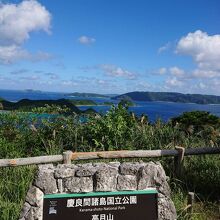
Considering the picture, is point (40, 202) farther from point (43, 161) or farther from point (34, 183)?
point (43, 161)

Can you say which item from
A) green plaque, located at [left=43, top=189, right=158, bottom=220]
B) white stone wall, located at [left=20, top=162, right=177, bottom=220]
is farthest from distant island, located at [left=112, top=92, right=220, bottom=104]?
green plaque, located at [left=43, top=189, right=158, bottom=220]

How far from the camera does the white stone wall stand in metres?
4.62

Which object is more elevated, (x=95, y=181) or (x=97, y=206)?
(x=95, y=181)

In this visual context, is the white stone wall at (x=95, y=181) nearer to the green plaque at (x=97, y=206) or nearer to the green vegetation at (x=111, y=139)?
the green plaque at (x=97, y=206)

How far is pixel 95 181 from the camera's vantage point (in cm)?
469

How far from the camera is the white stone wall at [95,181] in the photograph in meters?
4.62

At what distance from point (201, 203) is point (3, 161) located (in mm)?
3445

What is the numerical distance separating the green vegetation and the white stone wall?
259cm

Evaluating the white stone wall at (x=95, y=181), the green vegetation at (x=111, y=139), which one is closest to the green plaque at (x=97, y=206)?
the white stone wall at (x=95, y=181)

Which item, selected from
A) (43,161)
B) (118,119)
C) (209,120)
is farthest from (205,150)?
(209,120)

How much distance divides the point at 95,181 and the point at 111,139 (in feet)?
16.2

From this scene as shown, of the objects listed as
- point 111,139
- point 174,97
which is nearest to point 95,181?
point 111,139

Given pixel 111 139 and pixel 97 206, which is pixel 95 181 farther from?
pixel 111 139

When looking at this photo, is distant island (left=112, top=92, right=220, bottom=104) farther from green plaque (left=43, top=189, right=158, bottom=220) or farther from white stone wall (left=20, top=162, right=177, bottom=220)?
green plaque (left=43, top=189, right=158, bottom=220)
